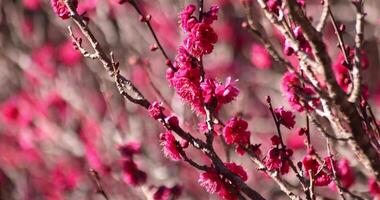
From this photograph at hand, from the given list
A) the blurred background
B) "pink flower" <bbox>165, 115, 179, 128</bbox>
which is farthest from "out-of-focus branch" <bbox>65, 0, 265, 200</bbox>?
the blurred background

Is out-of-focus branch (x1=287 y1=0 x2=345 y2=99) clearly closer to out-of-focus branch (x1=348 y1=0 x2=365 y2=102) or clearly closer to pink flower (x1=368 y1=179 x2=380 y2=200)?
out-of-focus branch (x1=348 y1=0 x2=365 y2=102)

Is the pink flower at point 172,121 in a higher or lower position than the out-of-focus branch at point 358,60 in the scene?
lower

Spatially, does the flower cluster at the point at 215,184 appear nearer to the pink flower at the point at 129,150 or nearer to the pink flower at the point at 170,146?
the pink flower at the point at 170,146

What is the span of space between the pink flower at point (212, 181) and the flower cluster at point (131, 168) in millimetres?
839

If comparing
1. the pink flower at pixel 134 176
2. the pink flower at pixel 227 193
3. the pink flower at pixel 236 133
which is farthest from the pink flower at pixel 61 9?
the pink flower at pixel 134 176

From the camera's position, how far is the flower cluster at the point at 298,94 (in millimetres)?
2119

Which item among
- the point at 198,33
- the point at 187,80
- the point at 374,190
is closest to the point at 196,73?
the point at 187,80

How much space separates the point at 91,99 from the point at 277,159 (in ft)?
17.4

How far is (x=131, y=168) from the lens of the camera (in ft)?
10.1

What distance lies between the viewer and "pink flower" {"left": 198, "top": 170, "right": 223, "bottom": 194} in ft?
7.41

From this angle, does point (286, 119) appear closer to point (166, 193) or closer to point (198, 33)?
point (198, 33)

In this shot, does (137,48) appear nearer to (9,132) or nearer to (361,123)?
(9,132)

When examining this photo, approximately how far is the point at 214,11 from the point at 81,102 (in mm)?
4020

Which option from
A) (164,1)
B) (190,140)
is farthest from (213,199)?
(164,1)
